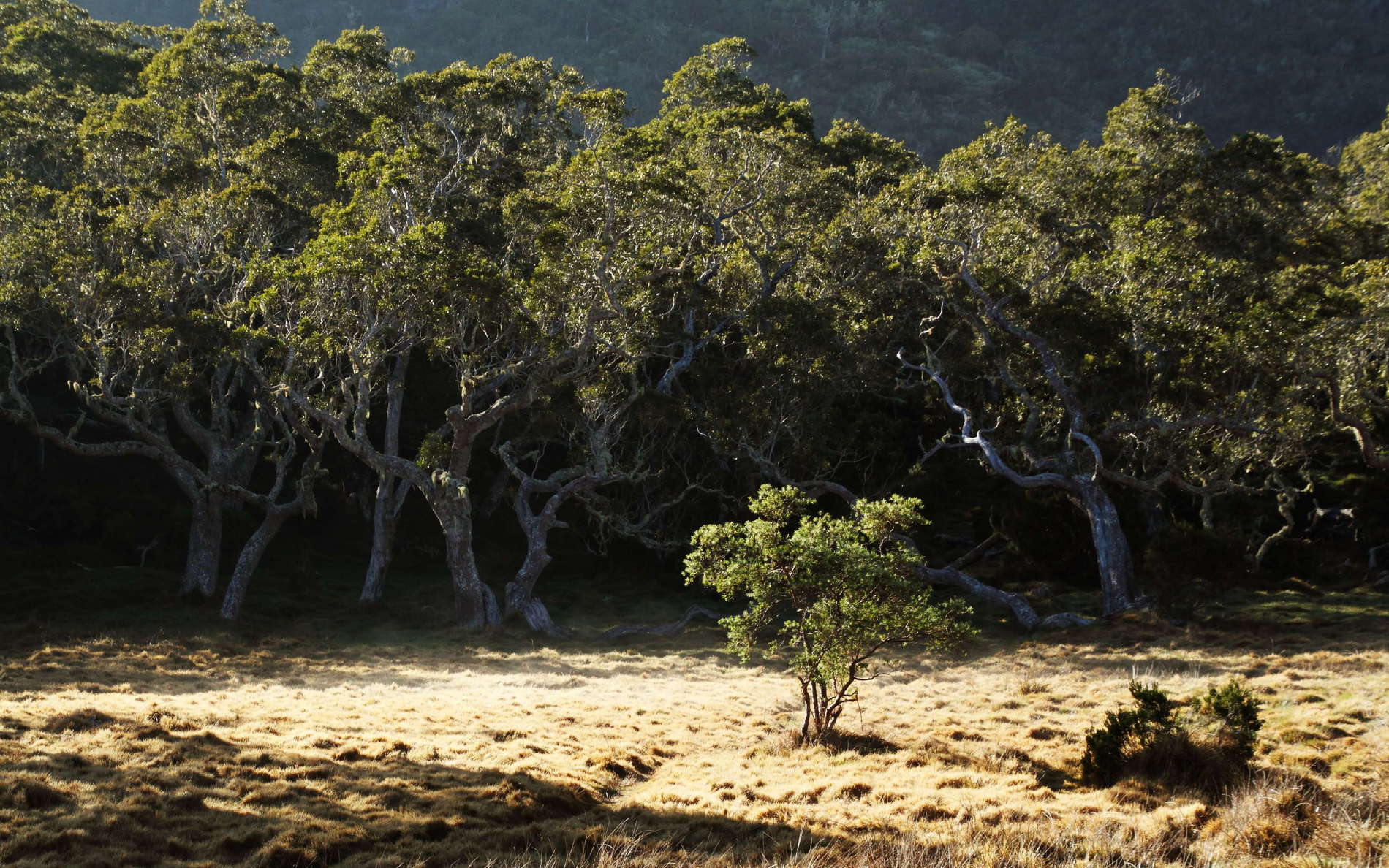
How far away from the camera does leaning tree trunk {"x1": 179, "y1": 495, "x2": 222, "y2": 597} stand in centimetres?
2827

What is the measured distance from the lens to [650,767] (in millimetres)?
13375

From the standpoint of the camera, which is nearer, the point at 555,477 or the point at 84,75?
the point at 555,477

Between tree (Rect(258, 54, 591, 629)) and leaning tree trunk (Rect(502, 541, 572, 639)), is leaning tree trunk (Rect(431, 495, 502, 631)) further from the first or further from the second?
leaning tree trunk (Rect(502, 541, 572, 639))

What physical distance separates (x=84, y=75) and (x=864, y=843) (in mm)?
45220

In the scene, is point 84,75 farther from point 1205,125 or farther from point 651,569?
point 1205,125

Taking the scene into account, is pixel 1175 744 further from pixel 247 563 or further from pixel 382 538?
pixel 247 563

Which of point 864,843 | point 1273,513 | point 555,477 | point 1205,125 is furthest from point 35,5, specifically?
point 1205,125

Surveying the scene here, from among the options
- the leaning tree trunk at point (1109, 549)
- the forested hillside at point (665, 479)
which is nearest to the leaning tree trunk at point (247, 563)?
the forested hillside at point (665, 479)

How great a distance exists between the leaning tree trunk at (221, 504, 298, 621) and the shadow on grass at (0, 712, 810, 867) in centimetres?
1513

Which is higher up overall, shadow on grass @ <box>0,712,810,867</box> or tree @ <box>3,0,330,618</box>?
tree @ <box>3,0,330,618</box>

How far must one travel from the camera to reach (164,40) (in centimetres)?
4200

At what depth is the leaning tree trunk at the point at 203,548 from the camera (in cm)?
2827

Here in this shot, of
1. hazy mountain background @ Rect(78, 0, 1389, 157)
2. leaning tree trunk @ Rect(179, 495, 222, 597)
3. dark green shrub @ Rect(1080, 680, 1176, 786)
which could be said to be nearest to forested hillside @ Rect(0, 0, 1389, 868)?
dark green shrub @ Rect(1080, 680, 1176, 786)

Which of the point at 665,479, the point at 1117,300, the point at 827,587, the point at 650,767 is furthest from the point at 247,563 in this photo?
the point at 1117,300
